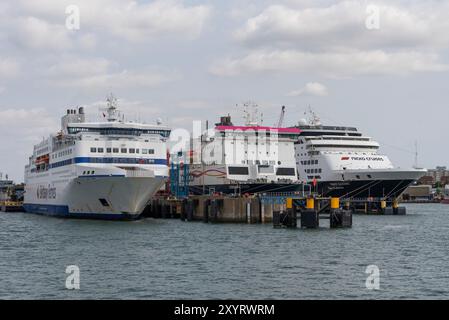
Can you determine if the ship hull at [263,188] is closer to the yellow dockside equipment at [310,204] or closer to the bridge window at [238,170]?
the bridge window at [238,170]

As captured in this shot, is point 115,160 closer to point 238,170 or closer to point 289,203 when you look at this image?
point 289,203

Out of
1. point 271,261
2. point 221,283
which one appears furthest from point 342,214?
point 221,283

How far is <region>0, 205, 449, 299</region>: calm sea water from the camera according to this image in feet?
93.6

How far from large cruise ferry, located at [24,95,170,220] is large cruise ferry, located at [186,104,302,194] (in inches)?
987

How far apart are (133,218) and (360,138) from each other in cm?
5903

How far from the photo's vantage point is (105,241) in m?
47.5

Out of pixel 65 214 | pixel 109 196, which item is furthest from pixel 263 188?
pixel 109 196

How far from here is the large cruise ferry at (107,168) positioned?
62500 mm

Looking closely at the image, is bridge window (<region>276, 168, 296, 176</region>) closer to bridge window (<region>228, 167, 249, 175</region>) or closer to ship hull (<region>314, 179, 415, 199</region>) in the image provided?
bridge window (<region>228, 167, 249, 175</region>)

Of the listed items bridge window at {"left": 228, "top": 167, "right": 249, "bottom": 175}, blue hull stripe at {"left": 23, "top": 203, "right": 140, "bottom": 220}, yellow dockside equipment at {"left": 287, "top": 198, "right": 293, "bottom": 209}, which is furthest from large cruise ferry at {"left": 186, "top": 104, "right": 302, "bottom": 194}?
yellow dockside equipment at {"left": 287, "top": 198, "right": 293, "bottom": 209}

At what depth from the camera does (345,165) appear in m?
105

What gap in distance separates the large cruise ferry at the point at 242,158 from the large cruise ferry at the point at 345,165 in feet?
16.1

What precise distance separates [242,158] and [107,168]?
134 feet
